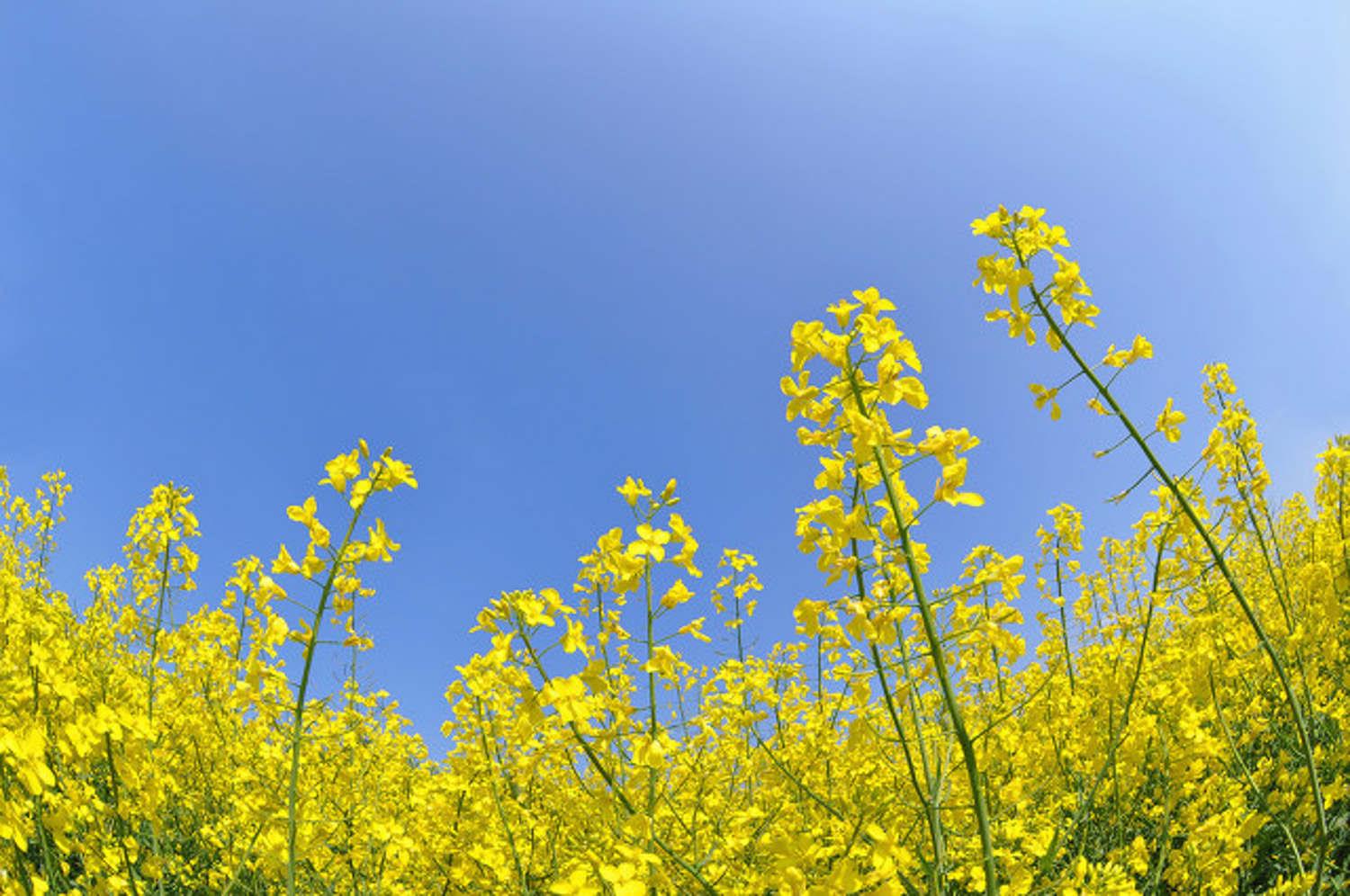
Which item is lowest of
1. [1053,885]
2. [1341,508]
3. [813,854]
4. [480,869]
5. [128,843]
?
[1053,885]

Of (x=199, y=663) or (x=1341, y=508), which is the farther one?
→ (x=199, y=663)

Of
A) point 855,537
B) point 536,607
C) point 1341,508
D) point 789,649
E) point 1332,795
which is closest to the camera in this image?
point 855,537

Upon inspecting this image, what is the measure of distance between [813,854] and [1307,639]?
4733 mm

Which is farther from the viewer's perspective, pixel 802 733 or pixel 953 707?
pixel 802 733

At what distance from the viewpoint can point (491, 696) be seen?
337 cm

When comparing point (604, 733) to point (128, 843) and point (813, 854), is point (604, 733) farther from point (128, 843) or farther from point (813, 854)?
point (128, 843)

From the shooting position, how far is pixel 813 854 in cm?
191

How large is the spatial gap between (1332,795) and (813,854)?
148 inches

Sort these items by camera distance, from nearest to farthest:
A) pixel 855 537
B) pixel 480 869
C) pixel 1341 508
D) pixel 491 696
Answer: pixel 855 537 → pixel 491 696 → pixel 480 869 → pixel 1341 508

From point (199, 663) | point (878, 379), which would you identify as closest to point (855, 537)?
point (878, 379)

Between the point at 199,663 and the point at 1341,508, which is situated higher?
the point at 199,663

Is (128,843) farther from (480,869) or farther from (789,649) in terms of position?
(789,649)

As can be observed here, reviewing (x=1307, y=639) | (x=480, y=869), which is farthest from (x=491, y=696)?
(x=1307, y=639)

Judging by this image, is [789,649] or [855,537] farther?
[789,649]
